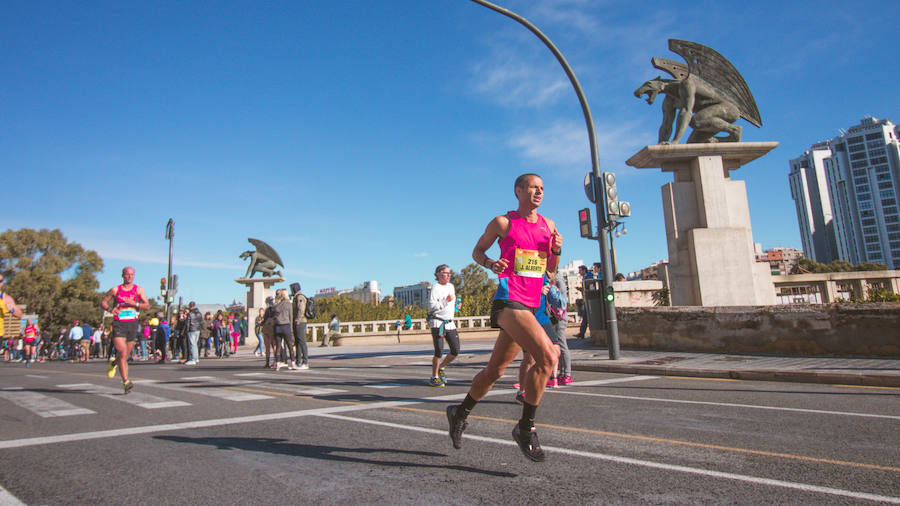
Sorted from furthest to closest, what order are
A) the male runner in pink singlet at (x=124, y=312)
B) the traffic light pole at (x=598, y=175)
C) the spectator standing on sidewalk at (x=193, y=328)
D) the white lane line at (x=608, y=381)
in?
the spectator standing on sidewalk at (x=193, y=328)
the traffic light pole at (x=598, y=175)
the male runner in pink singlet at (x=124, y=312)
the white lane line at (x=608, y=381)

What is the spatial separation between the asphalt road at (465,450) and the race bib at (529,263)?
48.5 inches

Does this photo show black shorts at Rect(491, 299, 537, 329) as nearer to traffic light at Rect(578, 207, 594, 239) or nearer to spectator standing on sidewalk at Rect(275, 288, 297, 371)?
traffic light at Rect(578, 207, 594, 239)

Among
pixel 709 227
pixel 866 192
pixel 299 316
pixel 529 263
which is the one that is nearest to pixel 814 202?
pixel 866 192

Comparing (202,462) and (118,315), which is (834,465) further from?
(118,315)

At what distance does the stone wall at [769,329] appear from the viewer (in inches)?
356

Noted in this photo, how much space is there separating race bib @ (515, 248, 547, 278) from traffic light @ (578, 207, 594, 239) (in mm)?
7173

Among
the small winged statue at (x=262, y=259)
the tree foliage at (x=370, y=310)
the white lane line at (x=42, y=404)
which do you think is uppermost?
the small winged statue at (x=262, y=259)

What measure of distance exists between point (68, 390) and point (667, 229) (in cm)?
1441

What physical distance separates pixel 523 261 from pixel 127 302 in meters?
7.23

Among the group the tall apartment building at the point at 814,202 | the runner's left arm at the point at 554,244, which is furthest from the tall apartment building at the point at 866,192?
the runner's left arm at the point at 554,244

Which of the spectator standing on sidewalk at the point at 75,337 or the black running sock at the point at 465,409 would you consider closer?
the black running sock at the point at 465,409

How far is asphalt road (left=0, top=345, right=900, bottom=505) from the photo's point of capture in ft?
9.18

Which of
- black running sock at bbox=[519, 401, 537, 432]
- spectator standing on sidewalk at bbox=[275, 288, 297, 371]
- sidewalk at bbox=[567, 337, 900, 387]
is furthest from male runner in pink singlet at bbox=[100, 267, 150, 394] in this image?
sidewalk at bbox=[567, 337, 900, 387]

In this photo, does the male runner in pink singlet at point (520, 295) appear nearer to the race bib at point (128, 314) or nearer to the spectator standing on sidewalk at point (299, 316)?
the race bib at point (128, 314)
